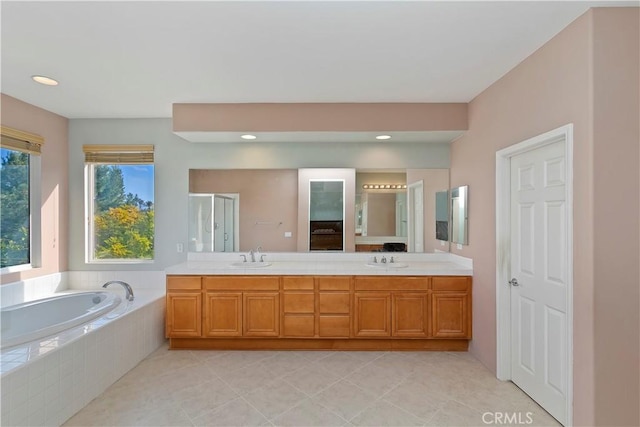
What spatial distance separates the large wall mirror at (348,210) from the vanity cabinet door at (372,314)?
0.70 meters

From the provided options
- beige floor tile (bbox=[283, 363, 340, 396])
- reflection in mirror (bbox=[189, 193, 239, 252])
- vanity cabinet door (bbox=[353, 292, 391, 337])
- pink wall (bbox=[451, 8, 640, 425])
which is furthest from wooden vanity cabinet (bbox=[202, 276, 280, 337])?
pink wall (bbox=[451, 8, 640, 425])

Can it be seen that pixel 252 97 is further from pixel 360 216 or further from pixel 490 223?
pixel 490 223

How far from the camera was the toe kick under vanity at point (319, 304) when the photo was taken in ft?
10.7

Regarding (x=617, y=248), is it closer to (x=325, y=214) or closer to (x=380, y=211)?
(x=380, y=211)

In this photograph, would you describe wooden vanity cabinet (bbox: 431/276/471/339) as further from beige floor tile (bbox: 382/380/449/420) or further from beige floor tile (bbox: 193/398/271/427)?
beige floor tile (bbox: 193/398/271/427)

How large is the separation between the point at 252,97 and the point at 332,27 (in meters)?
1.40

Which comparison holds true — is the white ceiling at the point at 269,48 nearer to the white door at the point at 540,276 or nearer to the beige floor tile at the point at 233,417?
the white door at the point at 540,276

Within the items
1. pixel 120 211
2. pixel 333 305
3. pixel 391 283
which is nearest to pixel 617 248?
pixel 391 283

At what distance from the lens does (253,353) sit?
3.25 meters

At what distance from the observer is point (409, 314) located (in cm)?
326

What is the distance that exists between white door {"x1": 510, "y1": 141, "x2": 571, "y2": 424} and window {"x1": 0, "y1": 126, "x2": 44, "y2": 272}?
4661 mm

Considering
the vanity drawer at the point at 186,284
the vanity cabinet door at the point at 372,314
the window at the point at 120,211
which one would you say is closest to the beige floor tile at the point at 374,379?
the vanity cabinet door at the point at 372,314

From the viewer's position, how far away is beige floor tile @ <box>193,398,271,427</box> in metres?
2.16

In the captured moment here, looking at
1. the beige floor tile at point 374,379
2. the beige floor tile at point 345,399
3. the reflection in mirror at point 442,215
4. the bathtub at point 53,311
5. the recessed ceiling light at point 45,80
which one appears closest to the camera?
the beige floor tile at point 345,399
